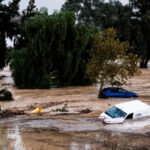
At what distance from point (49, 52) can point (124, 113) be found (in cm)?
2041

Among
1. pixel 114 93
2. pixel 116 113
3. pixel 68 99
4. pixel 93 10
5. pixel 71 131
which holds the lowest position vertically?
pixel 71 131

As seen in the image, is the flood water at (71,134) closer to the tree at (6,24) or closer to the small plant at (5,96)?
the small plant at (5,96)

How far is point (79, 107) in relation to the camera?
31.0 metres

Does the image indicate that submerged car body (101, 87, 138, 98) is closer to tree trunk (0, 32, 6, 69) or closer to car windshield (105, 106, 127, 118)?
car windshield (105, 106, 127, 118)

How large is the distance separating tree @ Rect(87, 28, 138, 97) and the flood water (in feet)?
31.7

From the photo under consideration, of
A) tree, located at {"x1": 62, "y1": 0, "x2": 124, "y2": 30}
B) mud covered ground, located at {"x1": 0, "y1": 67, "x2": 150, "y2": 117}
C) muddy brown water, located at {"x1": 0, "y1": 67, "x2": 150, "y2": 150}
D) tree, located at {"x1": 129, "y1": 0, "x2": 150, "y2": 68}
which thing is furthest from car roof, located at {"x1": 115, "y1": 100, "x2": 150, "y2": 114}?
tree, located at {"x1": 62, "y1": 0, "x2": 124, "y2": 30}

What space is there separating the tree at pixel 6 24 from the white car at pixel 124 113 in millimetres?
19898

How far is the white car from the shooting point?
23484 mm

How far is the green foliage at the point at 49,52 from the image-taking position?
1633 inches

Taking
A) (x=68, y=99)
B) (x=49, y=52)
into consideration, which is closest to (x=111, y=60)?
(x=68, y=99)

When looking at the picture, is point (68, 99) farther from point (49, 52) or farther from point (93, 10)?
point (93, 10)

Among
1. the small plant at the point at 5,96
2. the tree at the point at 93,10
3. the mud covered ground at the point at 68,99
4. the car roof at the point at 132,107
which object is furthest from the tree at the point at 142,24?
the car roof at the point at 132,107

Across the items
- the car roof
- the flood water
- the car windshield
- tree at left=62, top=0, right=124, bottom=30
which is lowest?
the flood water

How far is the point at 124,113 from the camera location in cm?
2367
